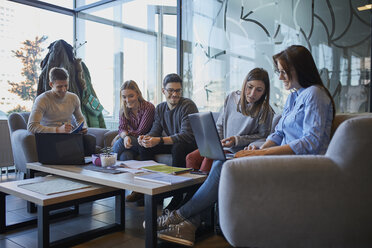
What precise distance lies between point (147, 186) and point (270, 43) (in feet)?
7.36

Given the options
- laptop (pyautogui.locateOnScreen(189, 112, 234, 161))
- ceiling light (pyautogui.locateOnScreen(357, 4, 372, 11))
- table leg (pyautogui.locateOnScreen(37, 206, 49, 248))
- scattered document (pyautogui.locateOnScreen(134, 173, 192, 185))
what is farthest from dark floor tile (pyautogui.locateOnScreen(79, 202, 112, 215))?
ceiling light (pyautogui.locateOnScreen(357, 4, 372, 11))

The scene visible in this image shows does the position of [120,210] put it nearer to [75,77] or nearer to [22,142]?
[22,142]

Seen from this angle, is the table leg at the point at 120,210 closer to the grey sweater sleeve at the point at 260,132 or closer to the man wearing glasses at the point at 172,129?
the man wearing glasses at the point at 172,129

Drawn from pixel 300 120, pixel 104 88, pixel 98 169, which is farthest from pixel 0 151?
pixel 300 120

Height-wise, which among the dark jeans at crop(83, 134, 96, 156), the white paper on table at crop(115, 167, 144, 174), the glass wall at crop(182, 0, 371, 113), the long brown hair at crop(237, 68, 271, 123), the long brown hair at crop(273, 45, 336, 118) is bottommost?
the white paper on table at crop(115, 167, 144, 174)

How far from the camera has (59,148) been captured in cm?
226

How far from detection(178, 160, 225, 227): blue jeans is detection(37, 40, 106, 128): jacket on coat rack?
2.70 m

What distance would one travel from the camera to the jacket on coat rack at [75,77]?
3990 mm

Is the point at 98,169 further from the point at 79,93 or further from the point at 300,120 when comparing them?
the point at 79,93

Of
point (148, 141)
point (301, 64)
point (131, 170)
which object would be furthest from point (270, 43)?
point (131, 170)

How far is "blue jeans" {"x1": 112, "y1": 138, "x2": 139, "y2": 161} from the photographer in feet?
9.28

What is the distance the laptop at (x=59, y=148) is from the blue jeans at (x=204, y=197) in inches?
36.8

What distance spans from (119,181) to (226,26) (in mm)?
2445

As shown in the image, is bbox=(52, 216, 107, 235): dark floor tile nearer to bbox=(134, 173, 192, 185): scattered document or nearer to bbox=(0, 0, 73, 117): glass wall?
bbox=(134, 173, 192, 185): scattered document
